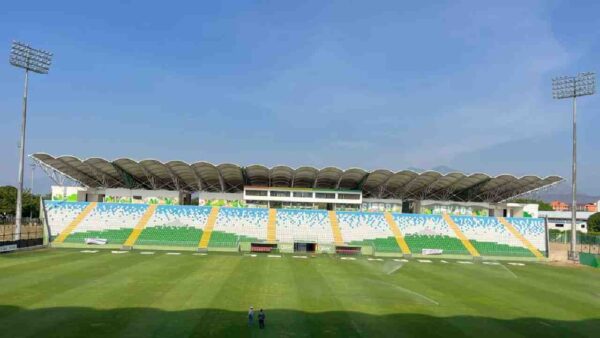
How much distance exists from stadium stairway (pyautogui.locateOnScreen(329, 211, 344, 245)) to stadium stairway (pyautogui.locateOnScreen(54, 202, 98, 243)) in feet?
103

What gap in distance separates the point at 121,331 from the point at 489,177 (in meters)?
63.1

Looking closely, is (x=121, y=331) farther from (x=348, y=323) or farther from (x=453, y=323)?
(x=453, y=323)

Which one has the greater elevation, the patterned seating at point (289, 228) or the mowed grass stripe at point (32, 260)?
the patterned seating at point (289, 228)

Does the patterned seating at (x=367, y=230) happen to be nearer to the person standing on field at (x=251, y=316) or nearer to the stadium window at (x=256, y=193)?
the stadium window at (x=256, y=193)

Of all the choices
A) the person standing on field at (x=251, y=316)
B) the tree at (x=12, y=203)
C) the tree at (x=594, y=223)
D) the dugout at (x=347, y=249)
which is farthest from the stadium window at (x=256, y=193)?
the tree at (x=594, y=223)

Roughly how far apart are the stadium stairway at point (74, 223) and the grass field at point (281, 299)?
10.9 metres

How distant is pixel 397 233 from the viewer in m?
61.3

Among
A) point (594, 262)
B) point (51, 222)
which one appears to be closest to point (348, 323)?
point (594, 262)

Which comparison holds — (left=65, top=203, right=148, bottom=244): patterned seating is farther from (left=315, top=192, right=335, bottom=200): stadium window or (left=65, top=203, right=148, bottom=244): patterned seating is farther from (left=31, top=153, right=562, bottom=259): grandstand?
(left=315, top=192, right=335, bottom=200): stadium window

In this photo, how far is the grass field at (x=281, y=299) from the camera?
67.9ft

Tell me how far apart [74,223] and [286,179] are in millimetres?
32420

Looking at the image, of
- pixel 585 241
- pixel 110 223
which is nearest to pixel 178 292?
pixel 110 223

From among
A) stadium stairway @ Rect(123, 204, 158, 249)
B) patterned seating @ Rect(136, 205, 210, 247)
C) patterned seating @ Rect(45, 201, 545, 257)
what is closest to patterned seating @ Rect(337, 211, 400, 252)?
patterned seating @ Rect(45, 201, 545, 257)

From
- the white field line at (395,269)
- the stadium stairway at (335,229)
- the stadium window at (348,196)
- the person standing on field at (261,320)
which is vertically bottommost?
the white field line at (395,269)
